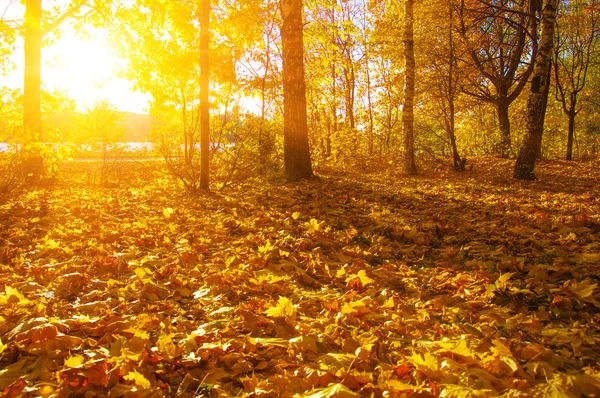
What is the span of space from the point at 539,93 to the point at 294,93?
5.23 meters

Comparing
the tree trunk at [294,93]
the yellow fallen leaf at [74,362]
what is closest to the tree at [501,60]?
the tree trunk at [294,93]

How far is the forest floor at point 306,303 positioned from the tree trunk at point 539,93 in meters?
3.38

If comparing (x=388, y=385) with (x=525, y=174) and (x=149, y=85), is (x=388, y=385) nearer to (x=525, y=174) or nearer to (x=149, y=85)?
(x=149, y=85)

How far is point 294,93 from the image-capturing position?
722 cm

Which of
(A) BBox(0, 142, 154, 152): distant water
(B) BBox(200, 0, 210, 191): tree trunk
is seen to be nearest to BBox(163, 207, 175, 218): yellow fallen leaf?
(B) BBox(200, 0, 210, 191): tree trunk

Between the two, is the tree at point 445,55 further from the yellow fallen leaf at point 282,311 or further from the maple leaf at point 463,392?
the maple leaf at point 463,392

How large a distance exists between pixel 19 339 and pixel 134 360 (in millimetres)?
672

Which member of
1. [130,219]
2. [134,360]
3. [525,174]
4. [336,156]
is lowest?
[134,360]

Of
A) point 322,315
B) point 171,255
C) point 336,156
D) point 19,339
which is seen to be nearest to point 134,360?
point 19,339

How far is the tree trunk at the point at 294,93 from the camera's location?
23.0 ft

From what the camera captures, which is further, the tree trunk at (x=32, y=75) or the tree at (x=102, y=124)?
the tree at (x=102, y=124)

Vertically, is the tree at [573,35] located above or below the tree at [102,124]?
above

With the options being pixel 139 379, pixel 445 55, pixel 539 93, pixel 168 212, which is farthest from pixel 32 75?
pixel 539 93

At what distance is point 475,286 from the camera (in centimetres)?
256
